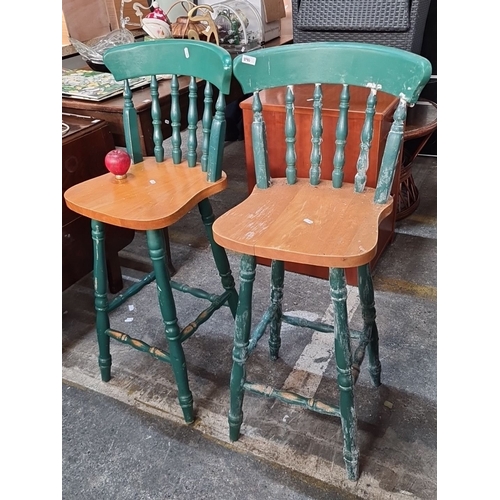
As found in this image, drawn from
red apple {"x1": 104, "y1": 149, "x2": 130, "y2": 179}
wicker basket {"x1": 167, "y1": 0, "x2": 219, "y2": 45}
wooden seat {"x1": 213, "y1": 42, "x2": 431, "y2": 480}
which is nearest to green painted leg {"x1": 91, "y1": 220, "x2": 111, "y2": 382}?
red apple {"x1": 104, "y1": 149, "x2": 130, "y2": 179}

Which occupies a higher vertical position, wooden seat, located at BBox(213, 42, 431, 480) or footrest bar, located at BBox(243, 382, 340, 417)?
wooden seat, located at BBox(213, 42, 431, 480)

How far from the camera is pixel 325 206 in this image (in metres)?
1.27

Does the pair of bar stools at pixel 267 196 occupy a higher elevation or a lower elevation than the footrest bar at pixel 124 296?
higher

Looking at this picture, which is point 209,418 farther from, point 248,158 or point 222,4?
point 222,4

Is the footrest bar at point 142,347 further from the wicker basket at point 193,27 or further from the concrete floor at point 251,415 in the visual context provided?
the wicker basket at point 193,27

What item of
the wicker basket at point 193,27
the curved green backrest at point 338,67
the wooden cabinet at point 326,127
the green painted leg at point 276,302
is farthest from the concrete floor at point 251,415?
the wicker basket at point 193,27

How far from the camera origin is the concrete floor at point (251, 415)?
1341 millimetres

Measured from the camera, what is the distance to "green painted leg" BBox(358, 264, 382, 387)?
135cm

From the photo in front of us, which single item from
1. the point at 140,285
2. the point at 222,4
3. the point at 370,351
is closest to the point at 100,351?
the point at 140,285

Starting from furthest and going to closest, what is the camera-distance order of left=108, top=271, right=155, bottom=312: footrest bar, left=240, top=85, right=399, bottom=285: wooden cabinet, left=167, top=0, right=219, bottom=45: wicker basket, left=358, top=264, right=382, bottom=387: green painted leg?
left=167, top=0, right=219, bottom=45: wicker basket < left=240, top=85, right=399, bottom=285: wooden cabinet < left=108, top=271, right=155, bottom=312: footrest bar < left=358, top=264, right=382, bottom=387: green painted leg

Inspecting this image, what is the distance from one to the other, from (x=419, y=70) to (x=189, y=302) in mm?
1279

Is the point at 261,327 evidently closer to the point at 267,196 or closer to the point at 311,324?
the point at 311,324

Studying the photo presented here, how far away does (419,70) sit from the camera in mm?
1083

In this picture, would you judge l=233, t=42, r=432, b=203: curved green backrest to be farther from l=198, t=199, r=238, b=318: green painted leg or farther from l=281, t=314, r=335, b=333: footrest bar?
l=281, t=314, r=335, b=333: footrest bar
